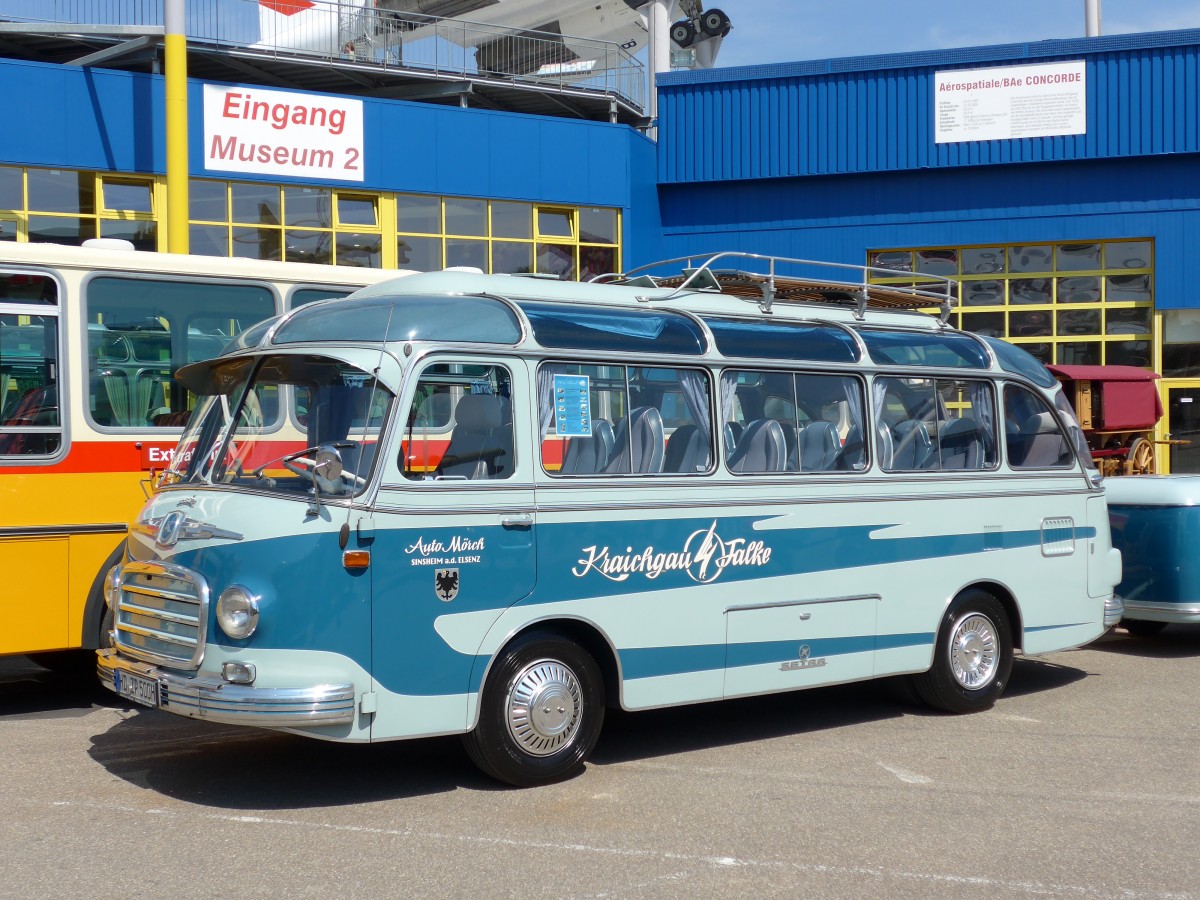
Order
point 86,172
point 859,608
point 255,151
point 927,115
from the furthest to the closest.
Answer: point 927,115, point 255,151, point 86,172, point 859,608

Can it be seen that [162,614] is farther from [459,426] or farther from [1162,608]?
[1162,608]

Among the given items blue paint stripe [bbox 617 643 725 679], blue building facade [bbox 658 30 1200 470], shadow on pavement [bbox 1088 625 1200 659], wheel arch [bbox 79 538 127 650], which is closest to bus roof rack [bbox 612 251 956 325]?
blue paint stripe [bbox 617 643 725 679]

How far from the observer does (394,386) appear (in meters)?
6.46

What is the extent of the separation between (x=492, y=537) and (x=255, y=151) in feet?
52.3

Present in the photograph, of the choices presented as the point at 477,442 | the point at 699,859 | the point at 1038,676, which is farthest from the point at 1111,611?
the point at 477,442

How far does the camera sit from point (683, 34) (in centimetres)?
3175

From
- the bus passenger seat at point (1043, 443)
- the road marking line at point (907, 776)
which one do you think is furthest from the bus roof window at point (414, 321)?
the bus passenger seat at point (1043, 443)

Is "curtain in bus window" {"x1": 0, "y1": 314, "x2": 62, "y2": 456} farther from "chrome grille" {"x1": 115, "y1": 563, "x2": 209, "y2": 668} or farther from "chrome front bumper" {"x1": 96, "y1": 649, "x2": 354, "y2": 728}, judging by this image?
"chrome front bumper" {"x1": 96, "y1": 649, "x2": 354, "y2": 728}

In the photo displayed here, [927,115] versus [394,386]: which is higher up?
[927,115]

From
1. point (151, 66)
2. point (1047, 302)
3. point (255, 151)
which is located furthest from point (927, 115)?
point (151, 66)

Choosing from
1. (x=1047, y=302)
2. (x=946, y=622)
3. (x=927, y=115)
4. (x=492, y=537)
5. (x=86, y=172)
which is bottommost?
(x=946, y=622)

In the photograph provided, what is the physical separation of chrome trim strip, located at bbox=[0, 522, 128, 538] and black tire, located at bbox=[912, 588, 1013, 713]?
5.27m

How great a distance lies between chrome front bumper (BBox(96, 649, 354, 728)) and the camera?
6023mm

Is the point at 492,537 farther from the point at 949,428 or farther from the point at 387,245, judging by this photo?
the point at 387,245
